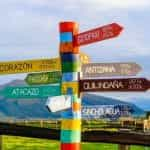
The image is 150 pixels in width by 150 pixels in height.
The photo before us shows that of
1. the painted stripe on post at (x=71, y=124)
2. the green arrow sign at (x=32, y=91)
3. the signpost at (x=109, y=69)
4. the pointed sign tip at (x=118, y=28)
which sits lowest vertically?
the painted stripe on post at (x=71, y=124)

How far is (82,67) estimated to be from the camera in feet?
29.3

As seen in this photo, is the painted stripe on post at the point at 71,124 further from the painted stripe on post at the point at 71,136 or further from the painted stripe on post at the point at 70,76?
the painted stripe on post at the point at 70,76

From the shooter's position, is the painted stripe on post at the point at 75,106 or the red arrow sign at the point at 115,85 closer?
the red arrow sign at the point at 115,85

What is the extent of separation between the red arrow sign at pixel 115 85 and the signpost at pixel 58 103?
1.02 feet

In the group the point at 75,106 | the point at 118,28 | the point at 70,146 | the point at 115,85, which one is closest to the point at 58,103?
the point at 75,106

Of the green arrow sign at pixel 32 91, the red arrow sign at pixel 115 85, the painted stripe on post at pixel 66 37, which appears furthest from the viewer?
the green arrow sign at pixel 32 91

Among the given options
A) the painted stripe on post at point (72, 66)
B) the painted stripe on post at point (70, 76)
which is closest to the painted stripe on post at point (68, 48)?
the painted stripe on post at point (72, 66)

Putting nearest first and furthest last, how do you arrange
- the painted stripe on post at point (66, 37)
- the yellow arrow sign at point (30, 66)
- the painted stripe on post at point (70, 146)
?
the painted stripe on post at point (70, 146) → the painted stripe on post at point (66, 37) → the yellow arrow sign at point (30, 66)

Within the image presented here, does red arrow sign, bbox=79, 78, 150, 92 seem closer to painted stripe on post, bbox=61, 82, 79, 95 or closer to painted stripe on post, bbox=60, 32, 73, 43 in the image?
painted stripe on post, bbox=61, 82, 79, 95

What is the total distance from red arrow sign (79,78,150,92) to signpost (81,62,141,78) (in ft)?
0.28

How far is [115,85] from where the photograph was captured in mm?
8711

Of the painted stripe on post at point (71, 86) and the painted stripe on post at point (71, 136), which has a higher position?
the painted stripe on post at point (71, 86)

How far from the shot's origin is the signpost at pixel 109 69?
870 cm

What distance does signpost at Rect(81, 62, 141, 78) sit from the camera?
28.6ft
